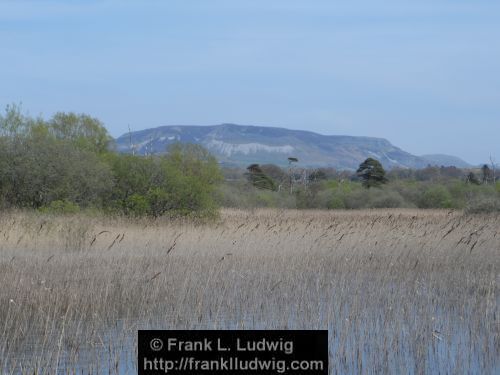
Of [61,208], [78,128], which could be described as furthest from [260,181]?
[61,208]

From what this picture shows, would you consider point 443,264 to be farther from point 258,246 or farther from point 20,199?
point 20,199

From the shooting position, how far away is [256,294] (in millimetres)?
11211

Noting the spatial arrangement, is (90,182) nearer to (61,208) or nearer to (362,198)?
(61,208)

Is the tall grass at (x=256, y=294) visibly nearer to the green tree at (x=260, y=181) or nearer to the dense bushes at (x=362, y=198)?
the dense bushes at (x=362, y=198)

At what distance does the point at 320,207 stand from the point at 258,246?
104ft

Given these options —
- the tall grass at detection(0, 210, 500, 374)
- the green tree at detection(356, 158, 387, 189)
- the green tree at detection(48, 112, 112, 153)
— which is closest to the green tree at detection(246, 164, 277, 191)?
the green tree at detection(356, 158, 387, 189)

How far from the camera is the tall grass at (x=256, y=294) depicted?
8.23 metres

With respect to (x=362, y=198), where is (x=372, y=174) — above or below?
above

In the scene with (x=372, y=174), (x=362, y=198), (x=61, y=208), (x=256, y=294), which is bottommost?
(x=362, y=198)

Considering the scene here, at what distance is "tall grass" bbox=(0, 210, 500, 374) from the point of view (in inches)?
324

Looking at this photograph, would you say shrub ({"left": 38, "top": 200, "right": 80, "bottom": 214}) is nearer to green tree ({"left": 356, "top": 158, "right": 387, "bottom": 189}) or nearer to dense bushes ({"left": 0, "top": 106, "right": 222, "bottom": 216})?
dense bushes ({"left": 0, "top": 106, "right": 222, "bottom": 216})

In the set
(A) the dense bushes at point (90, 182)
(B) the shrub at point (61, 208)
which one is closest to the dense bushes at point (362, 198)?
(A) the dense bushes at point (90, 182)

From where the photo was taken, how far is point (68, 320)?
9.27 meters

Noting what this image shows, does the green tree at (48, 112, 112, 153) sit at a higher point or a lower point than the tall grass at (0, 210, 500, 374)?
higher
